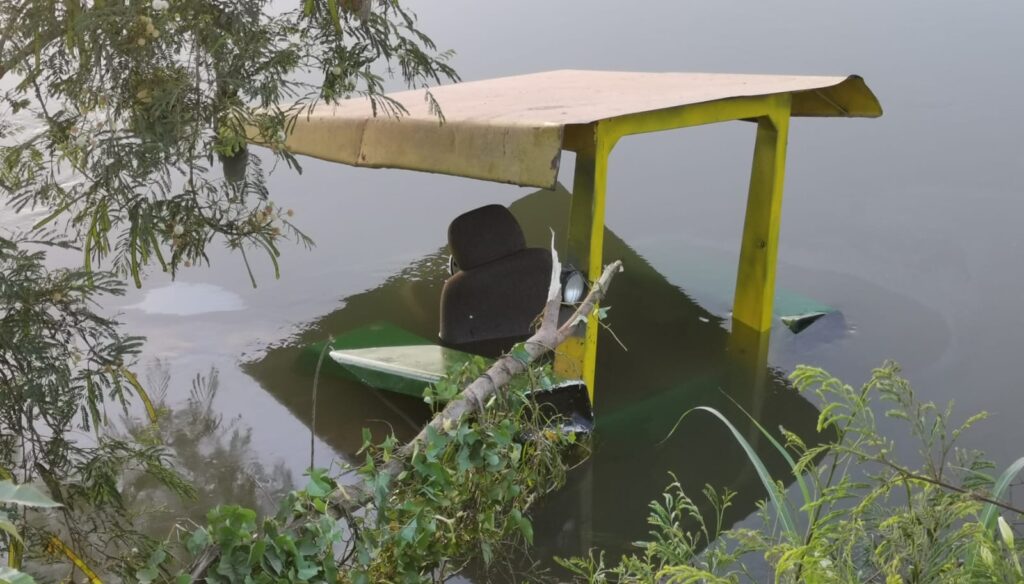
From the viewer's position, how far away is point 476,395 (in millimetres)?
2334

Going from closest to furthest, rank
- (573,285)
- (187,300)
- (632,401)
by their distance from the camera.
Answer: (573,285)
(632,401)
(187,300)

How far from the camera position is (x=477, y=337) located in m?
5.49

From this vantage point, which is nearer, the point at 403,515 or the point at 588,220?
the point at 403,515

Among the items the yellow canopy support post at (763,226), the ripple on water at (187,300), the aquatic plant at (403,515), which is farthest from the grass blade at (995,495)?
the ripple on water at (187,300)

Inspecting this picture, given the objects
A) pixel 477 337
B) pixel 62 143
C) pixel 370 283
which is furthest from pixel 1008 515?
pixel 370 283

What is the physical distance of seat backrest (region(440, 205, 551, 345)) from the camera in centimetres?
536

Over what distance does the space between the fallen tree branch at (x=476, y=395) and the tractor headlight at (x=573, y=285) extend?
5.35 ft

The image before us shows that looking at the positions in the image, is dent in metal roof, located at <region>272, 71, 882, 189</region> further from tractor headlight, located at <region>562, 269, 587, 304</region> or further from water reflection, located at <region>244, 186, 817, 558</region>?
water reflection, located at <region>244, 186, 817, 558</region>

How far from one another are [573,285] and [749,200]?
199 centimetres

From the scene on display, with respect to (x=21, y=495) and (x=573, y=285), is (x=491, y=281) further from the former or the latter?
(x=21, y=495)

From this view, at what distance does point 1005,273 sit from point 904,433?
327 centimetres

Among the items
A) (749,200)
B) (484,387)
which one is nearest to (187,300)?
(749,200)

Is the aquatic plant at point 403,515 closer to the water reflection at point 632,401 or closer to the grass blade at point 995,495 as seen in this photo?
the grass blade at point 995,495

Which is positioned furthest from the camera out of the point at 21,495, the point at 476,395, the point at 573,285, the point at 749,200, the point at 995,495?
the point at 749,200
